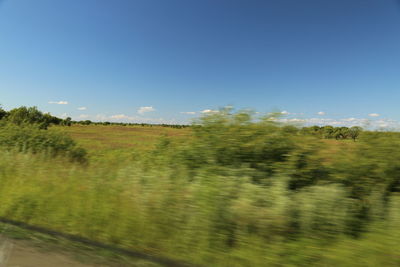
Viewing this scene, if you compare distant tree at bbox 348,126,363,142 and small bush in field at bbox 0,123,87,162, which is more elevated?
distant tree at bbox 348,126,363,142

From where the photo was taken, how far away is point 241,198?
12.4 ft

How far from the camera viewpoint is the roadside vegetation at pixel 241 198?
328cm

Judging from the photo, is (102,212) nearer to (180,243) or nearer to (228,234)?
(180,243)

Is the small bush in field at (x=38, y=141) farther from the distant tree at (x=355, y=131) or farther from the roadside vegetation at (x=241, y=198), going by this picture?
the distant tree at (x=355, y=131)

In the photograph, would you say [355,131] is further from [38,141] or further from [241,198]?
[38,141]

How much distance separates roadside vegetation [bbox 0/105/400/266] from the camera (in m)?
3.28

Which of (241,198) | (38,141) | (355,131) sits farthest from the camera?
(38,141)

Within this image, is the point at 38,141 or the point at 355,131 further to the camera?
the point at 38,141

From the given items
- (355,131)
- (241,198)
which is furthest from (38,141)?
(355,131)

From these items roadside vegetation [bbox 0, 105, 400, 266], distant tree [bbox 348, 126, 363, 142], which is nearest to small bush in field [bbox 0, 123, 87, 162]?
roadside vegetation [bbox 0, 105, 400, 266]

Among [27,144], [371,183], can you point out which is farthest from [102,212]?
[27,144]

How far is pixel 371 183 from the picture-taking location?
481 centimetres

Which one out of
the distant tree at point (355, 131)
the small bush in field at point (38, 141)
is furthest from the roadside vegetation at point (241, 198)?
the small bush in field at point (38, 141)

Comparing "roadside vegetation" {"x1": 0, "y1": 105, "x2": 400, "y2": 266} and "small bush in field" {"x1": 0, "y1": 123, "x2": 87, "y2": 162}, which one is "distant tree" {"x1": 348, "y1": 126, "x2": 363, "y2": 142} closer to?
"roadside vegetation" {"x1": 0, "y1": 105, "x2": 400, "y2": 266}
